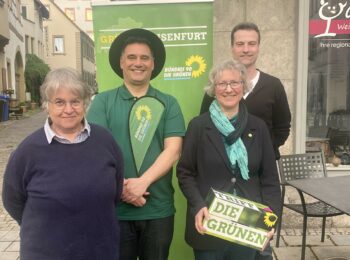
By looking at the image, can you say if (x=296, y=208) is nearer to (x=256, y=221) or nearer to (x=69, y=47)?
(x=256, y=221)

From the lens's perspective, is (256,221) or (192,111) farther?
(192,111)

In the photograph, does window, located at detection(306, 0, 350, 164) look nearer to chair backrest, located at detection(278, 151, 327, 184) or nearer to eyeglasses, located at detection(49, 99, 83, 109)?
chair backrest, located at detection(278, 151, 327, 184)

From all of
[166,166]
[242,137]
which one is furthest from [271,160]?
[166,166]

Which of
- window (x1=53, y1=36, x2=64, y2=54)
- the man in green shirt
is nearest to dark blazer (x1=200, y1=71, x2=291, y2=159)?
the man in green shirt

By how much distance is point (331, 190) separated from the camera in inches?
116

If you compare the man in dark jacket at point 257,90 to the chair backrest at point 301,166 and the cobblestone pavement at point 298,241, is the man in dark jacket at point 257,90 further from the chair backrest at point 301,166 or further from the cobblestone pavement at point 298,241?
the cobblestone pavement at point 298,241

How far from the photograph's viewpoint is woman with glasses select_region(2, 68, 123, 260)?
1976 millimetres

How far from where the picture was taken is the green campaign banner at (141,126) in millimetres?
2400

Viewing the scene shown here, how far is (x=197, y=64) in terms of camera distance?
344cm

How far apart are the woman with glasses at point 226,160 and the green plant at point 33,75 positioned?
91.0 feet

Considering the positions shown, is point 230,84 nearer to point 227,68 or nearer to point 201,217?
point 227,68

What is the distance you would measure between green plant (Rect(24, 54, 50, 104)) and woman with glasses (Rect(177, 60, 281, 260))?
27.7m

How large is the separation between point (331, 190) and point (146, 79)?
4.96ft

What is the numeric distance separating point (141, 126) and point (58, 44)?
47217 millimetres
